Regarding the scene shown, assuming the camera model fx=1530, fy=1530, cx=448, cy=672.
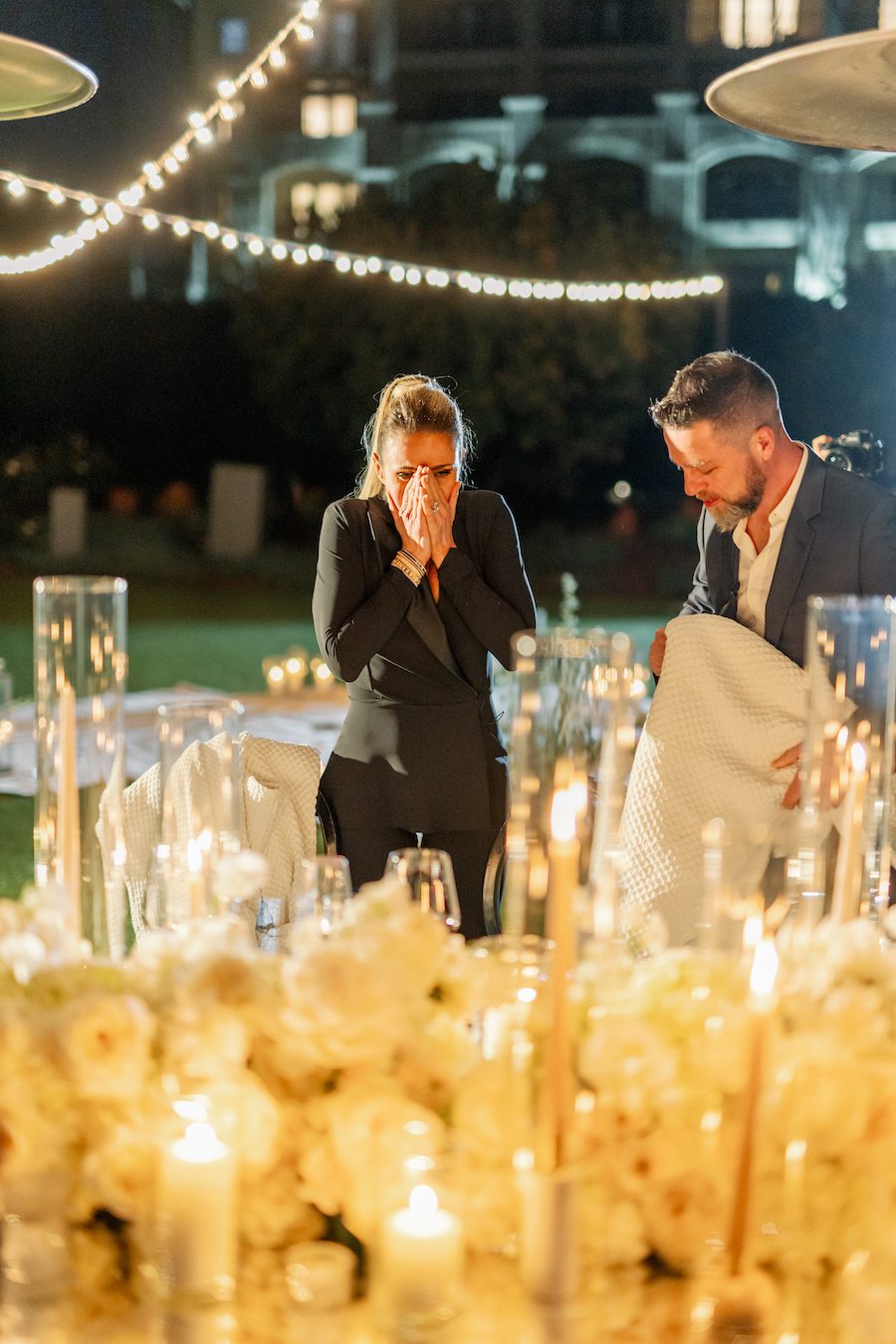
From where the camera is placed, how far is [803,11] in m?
40.1

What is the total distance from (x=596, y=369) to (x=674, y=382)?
93.4ft

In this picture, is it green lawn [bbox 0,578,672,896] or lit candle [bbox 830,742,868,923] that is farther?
green lawn [bbox 0,578,672,896]

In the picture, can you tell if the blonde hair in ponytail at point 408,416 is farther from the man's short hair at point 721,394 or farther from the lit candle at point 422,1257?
the lit candle at point 422,1257

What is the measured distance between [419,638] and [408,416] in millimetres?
425

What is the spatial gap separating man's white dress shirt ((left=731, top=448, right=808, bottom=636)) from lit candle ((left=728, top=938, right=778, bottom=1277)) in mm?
1595

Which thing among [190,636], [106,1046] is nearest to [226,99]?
[106,1046]

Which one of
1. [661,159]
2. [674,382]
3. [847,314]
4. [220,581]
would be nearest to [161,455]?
[220,581]

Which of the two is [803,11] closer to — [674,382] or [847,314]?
[847,314]

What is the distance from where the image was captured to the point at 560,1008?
117 centimetres

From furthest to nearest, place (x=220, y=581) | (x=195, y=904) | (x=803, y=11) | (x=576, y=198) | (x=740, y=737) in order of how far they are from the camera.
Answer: (x=803, y=11), (x=576, y=198), (x=220, y=581), (x=740, y=737), (x=195, y=904)

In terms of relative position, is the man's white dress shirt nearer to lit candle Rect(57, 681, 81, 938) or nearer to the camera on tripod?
the camera on tripod

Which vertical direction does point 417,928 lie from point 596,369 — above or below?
below

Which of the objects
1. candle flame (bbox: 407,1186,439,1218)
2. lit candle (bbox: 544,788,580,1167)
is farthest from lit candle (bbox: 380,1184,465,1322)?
lit candle (bbox: 544,788,580,1167)

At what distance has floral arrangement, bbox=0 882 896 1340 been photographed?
1.31 metres
